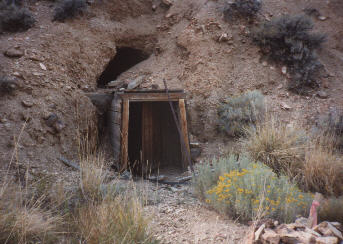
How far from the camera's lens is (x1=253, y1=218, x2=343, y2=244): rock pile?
81.8 inches

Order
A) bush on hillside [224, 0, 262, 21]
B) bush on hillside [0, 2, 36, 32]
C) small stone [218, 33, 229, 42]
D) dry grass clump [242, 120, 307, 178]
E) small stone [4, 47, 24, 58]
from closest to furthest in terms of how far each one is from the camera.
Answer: dry grass clump [242, 120, 307, 178], small stone [4, 47, 24, 58], bush on hillside [0, 2, 36, 32], small stone [218, 33, 229, 42], bush on hillside [224, 0, 262, 21]

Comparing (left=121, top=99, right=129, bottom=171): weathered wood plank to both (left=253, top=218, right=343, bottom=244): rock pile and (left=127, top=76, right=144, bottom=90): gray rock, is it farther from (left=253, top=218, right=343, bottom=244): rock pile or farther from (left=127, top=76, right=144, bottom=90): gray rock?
(left=253, top=218, right=343, bottom=244): rock pile

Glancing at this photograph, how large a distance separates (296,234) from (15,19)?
707cm

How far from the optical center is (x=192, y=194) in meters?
3.87

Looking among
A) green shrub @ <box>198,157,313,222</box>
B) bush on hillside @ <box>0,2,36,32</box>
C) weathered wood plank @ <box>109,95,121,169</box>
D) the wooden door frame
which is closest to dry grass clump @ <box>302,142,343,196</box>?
green shrub @ <box>198,157,313,222</box>

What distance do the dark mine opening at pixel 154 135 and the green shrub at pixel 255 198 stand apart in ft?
11.5

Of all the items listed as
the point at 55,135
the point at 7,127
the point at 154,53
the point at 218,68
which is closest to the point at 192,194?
the point at 55,135

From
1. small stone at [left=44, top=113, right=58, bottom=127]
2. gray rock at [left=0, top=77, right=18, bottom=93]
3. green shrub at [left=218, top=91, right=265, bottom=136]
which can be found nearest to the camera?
gray rock at [left=0, top=77, right=18, bottom=93]

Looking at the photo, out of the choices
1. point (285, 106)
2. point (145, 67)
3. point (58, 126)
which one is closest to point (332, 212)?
point (285, 106)

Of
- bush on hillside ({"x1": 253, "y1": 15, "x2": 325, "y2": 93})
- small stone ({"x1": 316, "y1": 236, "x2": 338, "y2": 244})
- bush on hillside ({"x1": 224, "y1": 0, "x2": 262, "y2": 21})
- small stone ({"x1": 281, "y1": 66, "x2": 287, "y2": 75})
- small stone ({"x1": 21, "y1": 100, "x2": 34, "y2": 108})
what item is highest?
bush on hillside ({"x1": 224, "y1": 0, "x2": 262, "y2": 21})

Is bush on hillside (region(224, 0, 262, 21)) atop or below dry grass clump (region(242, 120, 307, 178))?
atop

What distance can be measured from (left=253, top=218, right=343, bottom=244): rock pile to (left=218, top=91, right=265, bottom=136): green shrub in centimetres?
346

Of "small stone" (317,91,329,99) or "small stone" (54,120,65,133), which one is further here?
"small stone" (317,91,329,99)

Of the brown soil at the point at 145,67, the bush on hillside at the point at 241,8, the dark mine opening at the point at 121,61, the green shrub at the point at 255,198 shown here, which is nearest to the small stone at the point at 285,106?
the brown soil at the point at 145,67
